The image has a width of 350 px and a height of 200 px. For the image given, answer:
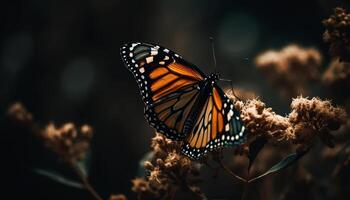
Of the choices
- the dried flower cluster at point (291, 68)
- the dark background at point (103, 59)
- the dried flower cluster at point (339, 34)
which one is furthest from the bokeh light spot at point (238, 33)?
the dried flower cluster at point (339, 34)

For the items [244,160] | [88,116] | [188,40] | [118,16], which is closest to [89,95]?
[88,116]

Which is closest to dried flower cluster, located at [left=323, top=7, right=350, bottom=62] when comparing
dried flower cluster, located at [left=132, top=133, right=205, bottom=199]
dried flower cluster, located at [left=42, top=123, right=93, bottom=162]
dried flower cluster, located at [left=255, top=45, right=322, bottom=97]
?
dried flower cluster, located at [left=132, top=133, right=205, bottom=199]

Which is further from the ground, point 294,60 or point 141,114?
point 141,114

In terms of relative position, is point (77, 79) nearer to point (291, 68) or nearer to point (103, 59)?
point (103, 59)

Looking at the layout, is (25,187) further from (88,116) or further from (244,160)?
(244,160)

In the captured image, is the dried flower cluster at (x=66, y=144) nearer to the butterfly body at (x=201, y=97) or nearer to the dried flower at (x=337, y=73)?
the butterfly body at (x=201, y=97)

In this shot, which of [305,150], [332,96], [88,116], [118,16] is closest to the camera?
[305,150]

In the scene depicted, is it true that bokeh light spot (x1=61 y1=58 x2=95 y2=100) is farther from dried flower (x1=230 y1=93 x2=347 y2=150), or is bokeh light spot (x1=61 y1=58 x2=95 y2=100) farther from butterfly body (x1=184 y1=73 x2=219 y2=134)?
dried flower (x1=230 y1=93 x2=347 y2=150)
